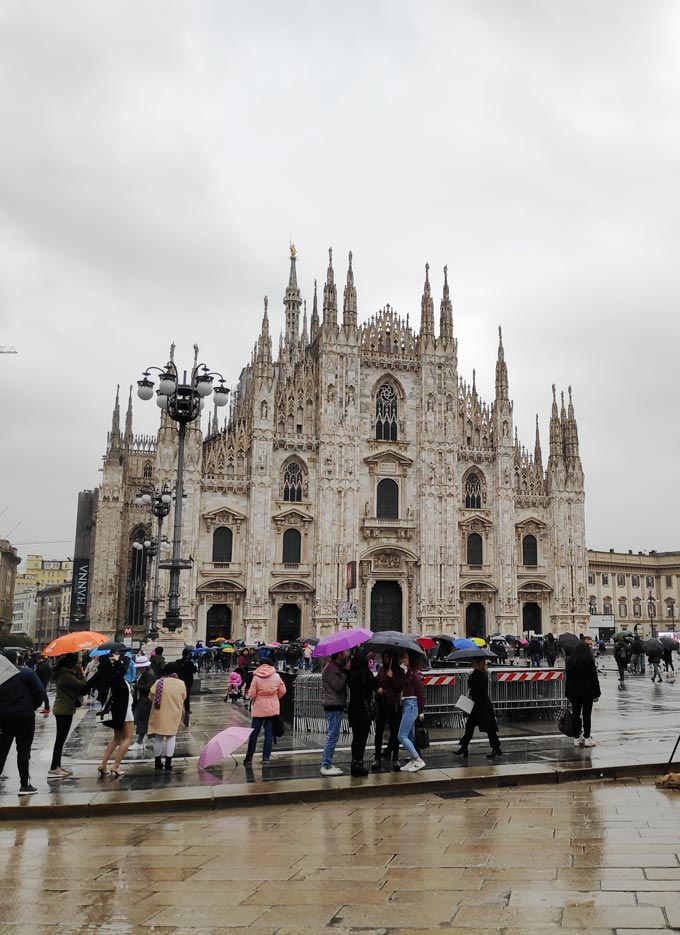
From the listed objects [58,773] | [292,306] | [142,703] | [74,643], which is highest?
[292,306]

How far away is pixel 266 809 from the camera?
8.73 m

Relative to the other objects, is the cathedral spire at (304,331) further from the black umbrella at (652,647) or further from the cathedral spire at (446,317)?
the black umbrella at (652,647)

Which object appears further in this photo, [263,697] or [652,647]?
[652,647]

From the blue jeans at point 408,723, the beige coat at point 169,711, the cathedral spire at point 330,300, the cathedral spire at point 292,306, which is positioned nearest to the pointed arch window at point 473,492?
the cathedral spire at point 330,300

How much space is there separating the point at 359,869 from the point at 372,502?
40.4 m

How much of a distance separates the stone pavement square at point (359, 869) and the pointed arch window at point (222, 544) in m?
35.3

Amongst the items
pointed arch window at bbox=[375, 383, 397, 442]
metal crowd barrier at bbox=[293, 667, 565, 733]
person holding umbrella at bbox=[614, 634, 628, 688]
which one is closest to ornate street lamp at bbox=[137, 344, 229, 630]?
metal crowd barrier at bbox=[293, 667, 565, 733]

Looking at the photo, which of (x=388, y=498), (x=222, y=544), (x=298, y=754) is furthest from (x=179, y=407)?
(x=388, y=498)

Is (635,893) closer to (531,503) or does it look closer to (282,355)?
(531,503)

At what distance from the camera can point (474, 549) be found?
48375 millimetres

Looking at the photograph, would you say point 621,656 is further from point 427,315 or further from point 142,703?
point 427,315

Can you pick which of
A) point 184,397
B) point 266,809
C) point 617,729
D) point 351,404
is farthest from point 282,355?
point 266,809

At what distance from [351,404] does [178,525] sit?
27.9 m

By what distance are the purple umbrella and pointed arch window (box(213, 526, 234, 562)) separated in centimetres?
3303
